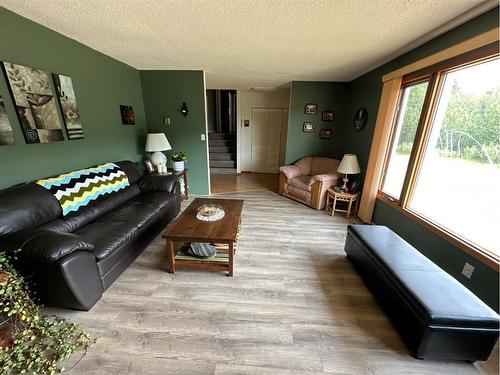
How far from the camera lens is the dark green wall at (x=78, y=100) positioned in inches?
70.9

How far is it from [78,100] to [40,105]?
1.67 feet

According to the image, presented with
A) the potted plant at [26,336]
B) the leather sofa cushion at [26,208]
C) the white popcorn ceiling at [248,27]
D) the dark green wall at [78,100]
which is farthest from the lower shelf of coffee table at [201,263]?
the white popcorn ceiling at [248,27]

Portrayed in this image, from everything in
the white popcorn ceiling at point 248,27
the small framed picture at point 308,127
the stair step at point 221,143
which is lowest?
the stair step at point 221,143

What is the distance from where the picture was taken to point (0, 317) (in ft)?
4.04

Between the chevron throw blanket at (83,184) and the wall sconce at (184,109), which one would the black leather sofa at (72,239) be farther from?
the wall sconce at (184,109)

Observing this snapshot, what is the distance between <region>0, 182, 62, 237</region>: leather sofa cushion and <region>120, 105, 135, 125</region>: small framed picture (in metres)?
Answer: 1.82

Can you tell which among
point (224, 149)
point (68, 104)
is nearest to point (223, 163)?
point (224, 149)

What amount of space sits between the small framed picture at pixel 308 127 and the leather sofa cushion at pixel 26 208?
4067 mm

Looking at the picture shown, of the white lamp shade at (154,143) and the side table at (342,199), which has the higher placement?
the white lamp shade at (154,143)

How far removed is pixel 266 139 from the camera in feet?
19.5

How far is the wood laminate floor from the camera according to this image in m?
1.25

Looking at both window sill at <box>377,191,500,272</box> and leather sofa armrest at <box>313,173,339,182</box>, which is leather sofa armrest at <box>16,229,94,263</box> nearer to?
window sill at <box>377,191,500,272</box>

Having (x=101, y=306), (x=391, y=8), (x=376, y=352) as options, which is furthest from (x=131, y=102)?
(x=376, y=352)

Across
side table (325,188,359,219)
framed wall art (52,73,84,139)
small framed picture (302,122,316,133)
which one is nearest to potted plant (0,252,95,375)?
framed wall art (52,73,84,139)
